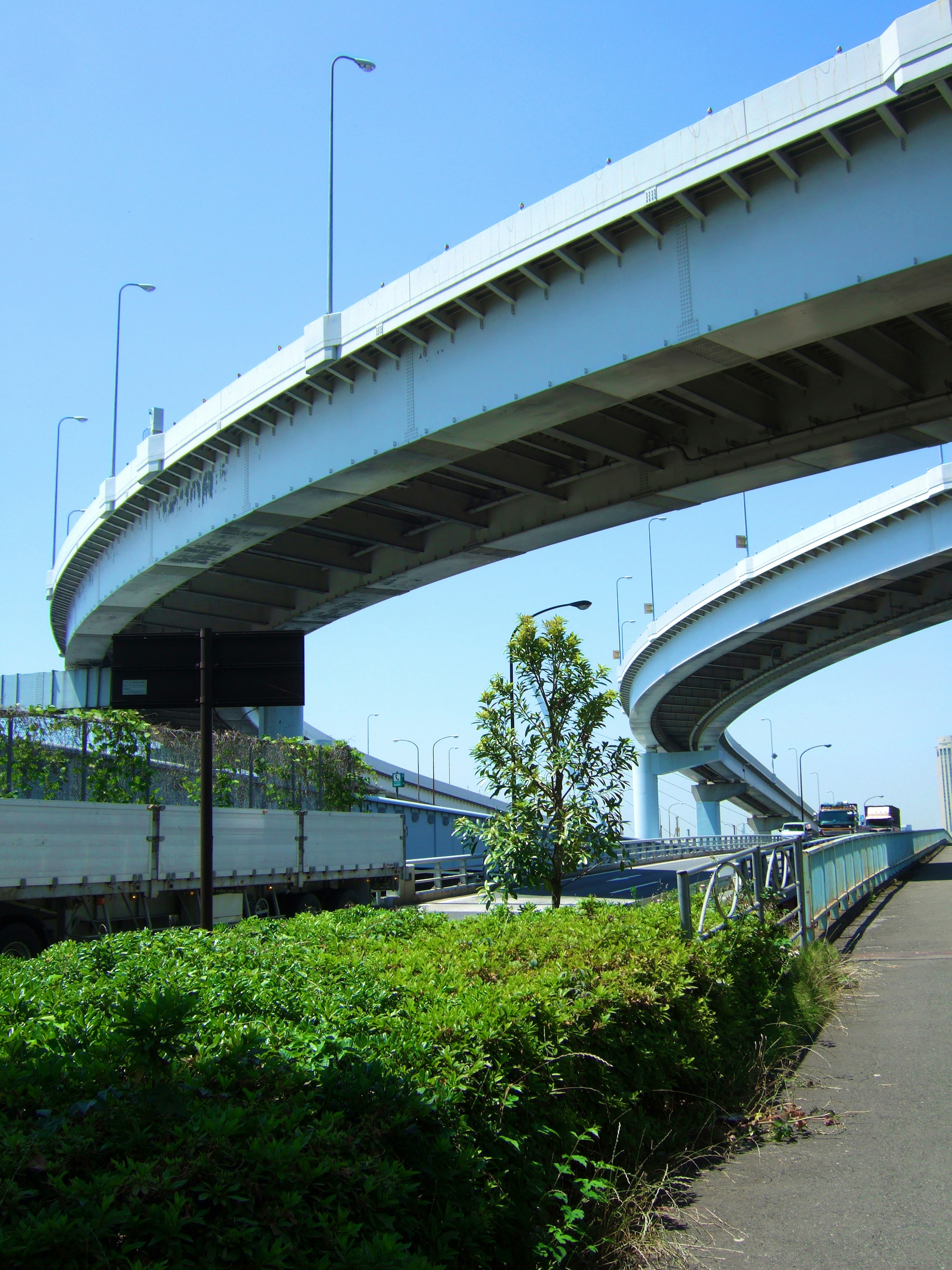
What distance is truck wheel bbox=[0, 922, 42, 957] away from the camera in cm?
1405

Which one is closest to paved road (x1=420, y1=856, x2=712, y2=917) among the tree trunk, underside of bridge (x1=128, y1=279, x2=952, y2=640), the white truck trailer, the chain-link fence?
the white truck trailer

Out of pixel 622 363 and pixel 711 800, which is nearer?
pixel 622 363

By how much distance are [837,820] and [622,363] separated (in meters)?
67.9

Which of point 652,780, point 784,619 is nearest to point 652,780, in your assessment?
point 652,780

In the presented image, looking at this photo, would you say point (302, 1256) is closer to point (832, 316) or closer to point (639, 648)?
point (832, 316)

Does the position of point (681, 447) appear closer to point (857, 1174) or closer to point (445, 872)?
point (857, 1174)

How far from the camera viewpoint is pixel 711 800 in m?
91.8

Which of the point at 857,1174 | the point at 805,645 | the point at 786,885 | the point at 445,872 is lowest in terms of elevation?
the point at 857,1174

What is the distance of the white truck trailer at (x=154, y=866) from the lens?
1445 centimetres

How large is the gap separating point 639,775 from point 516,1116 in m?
72.4

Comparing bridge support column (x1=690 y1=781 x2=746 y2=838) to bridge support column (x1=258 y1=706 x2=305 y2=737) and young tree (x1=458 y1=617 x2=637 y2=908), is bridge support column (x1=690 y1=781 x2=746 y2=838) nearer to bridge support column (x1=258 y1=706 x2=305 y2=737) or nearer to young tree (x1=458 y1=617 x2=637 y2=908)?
bridge support column (x1=258 y1=706 x2=305 y2=737)

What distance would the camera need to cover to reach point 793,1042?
9148 millimetres

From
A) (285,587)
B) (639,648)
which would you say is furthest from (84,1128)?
(639,648)

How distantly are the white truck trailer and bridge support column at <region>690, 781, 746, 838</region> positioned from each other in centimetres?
7127
